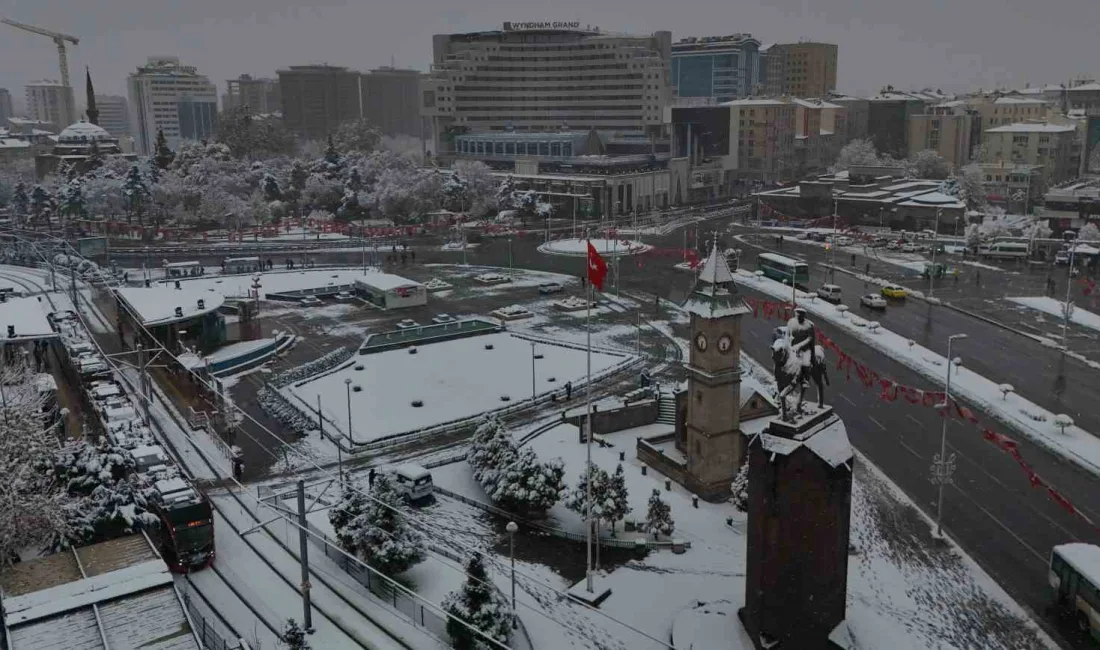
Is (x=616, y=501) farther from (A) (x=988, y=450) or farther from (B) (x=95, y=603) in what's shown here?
(A) (x=988, y=450)

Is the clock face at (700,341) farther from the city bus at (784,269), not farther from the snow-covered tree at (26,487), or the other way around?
the city bus at (784,269)

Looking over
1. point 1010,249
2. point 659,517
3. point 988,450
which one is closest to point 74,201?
point 1010,249

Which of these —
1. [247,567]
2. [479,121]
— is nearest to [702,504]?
[247,567]

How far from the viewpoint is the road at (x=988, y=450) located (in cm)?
3070

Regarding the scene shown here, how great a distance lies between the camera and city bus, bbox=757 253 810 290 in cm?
7544

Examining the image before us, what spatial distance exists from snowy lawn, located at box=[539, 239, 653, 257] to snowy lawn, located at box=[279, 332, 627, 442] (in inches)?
1489

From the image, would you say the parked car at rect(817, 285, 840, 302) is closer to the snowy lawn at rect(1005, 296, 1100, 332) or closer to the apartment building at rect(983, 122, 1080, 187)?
the snowy lawn at rect(1005, 296, 1100, 332)

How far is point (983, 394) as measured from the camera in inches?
1834

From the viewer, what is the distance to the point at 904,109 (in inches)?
6634

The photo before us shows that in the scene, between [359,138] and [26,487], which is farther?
[359,138]

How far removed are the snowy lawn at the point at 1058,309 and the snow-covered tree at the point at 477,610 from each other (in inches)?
1975

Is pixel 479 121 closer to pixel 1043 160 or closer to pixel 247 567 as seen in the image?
pixel 1043 160

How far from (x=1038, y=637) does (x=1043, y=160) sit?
122m

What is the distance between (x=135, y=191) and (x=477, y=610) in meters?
110
